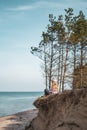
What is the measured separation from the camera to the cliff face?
17156 mm

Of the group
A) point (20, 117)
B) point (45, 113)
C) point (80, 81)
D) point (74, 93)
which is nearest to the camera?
point (74, 93)

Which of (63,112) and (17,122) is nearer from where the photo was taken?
(63,112)

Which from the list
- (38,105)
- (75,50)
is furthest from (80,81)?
(38,105)

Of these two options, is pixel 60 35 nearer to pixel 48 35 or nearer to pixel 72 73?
pixel 48 35

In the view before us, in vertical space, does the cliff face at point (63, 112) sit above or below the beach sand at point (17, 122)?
above

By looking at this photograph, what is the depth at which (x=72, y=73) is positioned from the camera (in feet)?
171

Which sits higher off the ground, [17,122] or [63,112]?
[63,112]

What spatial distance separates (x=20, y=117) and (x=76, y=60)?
1865cm

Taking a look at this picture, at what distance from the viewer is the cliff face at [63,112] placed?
56.3 feet

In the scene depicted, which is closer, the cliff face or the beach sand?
the cliff face

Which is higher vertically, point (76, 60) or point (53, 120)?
point (76, 60)

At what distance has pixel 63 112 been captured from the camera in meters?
20.0

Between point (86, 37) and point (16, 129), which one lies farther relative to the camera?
point (86, 37)

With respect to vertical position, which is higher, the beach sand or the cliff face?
the cliff face
